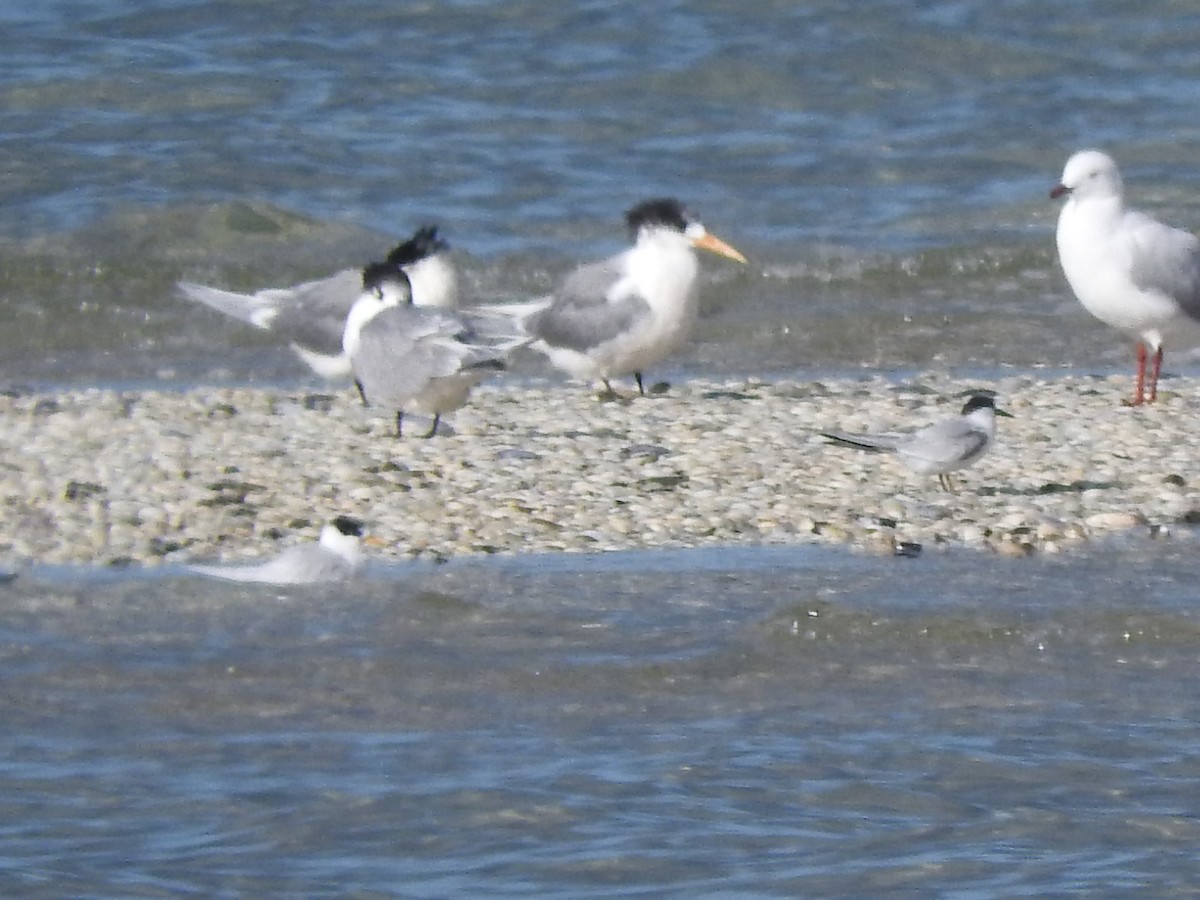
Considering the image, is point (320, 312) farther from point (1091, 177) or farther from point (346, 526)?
point (346, 526)

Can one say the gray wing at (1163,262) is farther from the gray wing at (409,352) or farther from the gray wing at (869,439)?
the gray wing at (409,352)

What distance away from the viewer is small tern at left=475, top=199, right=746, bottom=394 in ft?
29.8

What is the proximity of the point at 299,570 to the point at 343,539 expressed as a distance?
204 mm

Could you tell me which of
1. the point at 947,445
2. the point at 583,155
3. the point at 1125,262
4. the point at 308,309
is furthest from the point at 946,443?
the point at 583,155

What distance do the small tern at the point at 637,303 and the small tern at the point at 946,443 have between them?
6.76ft

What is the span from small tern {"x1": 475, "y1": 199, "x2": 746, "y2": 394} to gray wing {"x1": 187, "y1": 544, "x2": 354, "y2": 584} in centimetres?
326

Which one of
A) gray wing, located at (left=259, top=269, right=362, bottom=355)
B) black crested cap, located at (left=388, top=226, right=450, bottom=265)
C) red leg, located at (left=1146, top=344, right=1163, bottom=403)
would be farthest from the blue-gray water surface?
black crested cap, located at (left=388, top=226, right=450, bottom=265)

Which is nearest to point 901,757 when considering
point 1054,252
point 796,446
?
point 796,446

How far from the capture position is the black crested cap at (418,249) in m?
9.47

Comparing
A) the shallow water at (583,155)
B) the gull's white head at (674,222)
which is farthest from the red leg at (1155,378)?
the gull's white head at (674,222)

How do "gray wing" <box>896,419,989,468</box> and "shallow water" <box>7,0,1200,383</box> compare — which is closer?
"gray wing" <box>896,419,989,468</box>

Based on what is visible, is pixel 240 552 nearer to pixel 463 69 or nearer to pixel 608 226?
pixel 608 226

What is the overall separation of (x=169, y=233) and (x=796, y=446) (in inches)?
259

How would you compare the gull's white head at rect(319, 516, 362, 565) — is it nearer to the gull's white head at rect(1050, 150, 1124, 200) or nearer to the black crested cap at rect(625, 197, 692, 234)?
the black crested cap at rect(625, 197, 692, 234)
